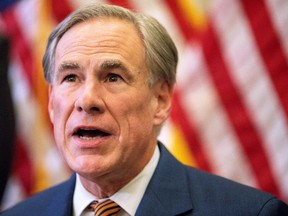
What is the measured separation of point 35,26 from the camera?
229 centimetres

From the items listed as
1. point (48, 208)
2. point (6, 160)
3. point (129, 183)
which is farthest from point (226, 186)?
point (6, 160)

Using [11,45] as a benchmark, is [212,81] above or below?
below

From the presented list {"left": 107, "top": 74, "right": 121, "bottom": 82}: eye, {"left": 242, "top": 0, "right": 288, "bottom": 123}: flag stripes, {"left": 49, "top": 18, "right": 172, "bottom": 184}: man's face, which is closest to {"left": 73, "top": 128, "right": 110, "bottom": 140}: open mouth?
{"left": 49, "top": 18, "right": 172, "bottom": 184}: man's face

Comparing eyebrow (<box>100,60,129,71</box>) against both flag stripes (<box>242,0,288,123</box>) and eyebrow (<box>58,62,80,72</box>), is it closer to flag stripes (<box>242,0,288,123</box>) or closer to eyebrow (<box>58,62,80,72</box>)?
eyebrow (<box>58,62,80,72</box>)

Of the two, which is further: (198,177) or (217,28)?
(217,28)

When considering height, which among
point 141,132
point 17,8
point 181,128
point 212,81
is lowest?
point 181,128

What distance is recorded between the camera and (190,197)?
59.1 inches

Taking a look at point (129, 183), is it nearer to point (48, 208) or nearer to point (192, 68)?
point (48, 208)

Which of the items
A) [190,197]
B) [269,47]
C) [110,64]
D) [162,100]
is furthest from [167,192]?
[269,47]

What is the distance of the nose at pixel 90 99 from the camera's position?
138 cm

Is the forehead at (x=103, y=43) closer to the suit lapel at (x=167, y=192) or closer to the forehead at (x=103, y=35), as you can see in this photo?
the forehead at (x=103, y=35)

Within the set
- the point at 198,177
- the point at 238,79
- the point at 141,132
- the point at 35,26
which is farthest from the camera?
the point at 35,26

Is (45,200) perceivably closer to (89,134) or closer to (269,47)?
(89,134)

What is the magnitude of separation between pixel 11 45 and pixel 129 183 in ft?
3.51
